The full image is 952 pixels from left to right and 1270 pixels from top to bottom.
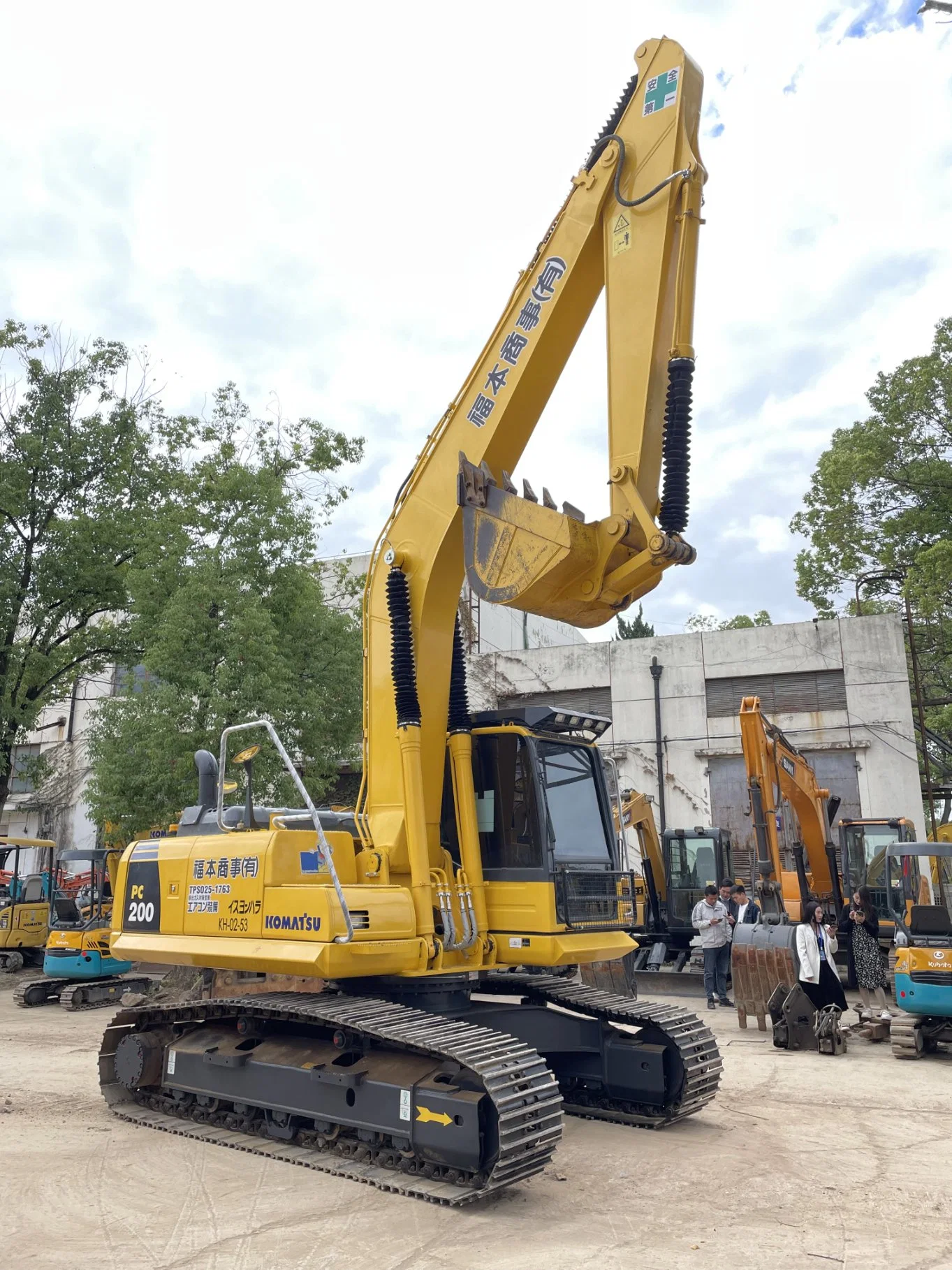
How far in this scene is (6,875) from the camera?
2653 centimetres

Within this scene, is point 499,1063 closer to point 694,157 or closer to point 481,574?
point 481,574

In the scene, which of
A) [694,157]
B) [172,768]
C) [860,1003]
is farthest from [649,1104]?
[172,768]

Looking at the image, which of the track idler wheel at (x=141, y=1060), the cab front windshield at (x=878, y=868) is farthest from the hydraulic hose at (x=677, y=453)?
the cab front windshield at (x=878, y=868)

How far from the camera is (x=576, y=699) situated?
26906 mm

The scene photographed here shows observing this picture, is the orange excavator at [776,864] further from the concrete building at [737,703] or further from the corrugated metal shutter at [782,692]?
the corrugated metal shutter at [782,692]

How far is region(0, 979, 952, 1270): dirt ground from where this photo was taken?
17.0ft

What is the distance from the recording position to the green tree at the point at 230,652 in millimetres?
16938

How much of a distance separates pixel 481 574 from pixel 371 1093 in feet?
11.4

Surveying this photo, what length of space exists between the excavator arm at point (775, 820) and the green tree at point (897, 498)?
308 inches

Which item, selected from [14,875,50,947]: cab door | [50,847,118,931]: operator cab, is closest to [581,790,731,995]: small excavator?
[50,847,118,931]: operator cab

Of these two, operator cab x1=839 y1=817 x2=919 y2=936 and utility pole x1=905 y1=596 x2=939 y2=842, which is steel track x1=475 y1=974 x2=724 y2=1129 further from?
utility pole x1=905 y1=596 x2=939 y2=842

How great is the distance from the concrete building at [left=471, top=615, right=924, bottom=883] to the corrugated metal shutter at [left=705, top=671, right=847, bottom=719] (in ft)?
0.08

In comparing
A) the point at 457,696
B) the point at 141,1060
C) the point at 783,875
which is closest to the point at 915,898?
the point at 783,875

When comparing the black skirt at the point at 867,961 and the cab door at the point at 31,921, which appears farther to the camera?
the cab door at the point at 31,921
